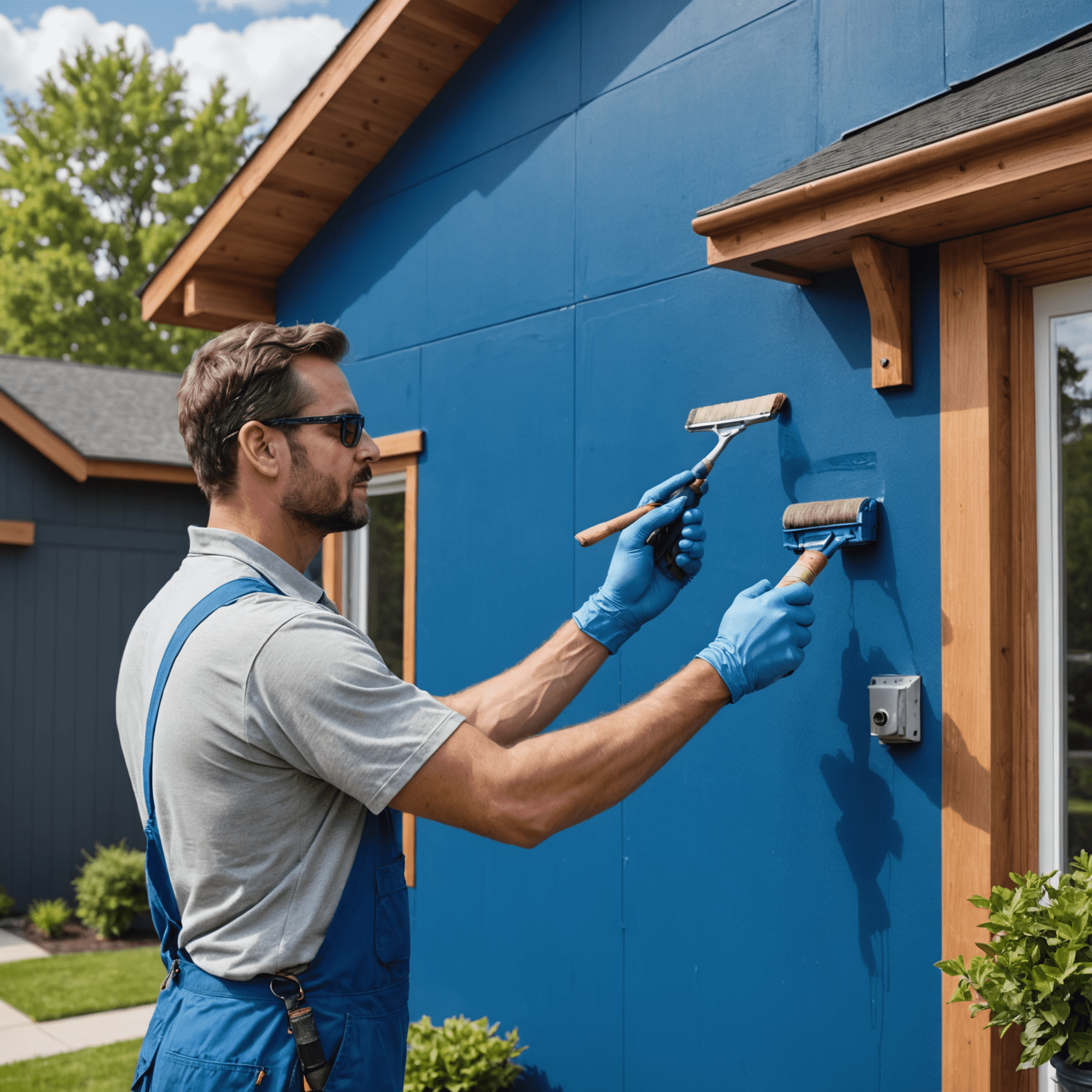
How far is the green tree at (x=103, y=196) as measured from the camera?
2125 centimetres

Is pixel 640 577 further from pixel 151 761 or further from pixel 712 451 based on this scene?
pixel 151 761

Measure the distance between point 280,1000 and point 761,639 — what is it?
1148mm

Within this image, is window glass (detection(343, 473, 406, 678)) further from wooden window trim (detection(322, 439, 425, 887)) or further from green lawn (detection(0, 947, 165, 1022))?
green lawn (detection(0, 947, 165, 1022))

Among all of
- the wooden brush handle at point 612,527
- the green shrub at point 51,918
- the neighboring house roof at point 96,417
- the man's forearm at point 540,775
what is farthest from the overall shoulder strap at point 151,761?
the neighboring house roof at point 96,417

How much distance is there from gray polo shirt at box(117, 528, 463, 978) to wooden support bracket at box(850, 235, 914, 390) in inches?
65.9

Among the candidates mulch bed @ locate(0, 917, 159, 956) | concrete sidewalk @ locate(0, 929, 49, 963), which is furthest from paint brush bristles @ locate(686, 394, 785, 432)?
concrete sidewalk @ locate(0, 929, 49, 963)

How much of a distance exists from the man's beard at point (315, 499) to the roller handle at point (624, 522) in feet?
1.93

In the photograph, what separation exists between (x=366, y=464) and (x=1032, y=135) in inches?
62.5

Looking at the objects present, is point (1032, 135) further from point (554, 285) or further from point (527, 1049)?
point (527, 1049)

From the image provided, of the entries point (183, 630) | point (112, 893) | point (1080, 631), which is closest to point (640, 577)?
point (183, 630)

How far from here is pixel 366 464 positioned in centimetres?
232

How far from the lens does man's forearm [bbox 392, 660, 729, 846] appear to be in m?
1.83

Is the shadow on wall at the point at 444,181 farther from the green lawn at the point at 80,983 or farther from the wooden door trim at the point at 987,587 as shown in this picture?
the green lawn at the point at 80,983

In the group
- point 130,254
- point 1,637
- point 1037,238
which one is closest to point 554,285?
point 1037,238
